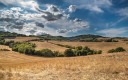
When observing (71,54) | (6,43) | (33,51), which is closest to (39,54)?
(33,51)

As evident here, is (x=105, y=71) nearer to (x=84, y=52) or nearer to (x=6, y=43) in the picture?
(x=84, y=52)

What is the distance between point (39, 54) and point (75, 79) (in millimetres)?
96217

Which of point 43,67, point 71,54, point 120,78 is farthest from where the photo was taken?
point 71,54

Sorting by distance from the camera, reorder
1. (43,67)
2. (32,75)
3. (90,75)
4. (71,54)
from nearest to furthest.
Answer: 1. (90,75)
2. (32,75)
3. (43,67)
4. (71,54)

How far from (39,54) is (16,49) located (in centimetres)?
1809

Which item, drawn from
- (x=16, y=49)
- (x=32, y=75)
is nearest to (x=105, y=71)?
(x=32, y=75)

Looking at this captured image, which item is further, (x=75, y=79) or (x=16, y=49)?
(x=16, y=49)

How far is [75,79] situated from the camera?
28047 millimetres

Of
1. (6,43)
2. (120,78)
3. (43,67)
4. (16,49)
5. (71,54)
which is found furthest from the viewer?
(6,43)

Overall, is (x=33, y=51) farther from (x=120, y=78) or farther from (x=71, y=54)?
(x=120, y=78)

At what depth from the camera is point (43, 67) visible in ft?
125

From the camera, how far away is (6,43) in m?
164

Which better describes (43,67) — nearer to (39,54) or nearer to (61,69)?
(61,69)

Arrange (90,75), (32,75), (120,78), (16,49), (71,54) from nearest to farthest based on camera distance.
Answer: (120,78)
(90,75)
(32,75)
(71,54)
(16,49)
